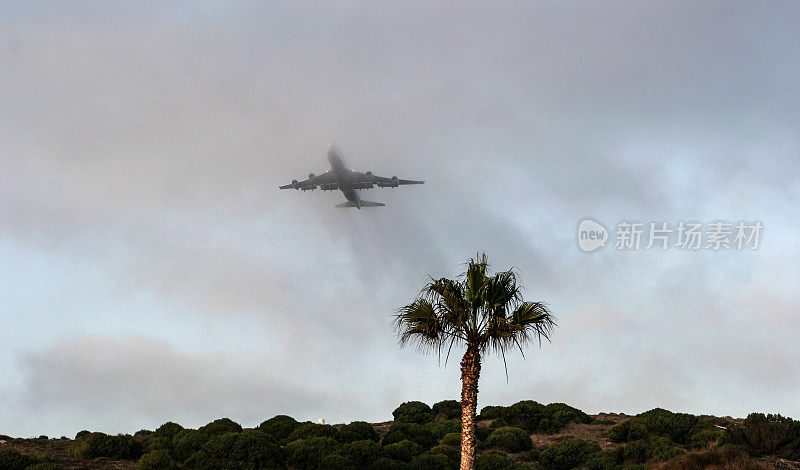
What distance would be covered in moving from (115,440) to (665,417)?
33310 mm

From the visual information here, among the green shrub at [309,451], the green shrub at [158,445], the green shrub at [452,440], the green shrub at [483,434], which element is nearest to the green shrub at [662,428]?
the green shrub at [483,434]

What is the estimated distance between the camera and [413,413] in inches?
2046

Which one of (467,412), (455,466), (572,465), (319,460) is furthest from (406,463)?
(467,412)

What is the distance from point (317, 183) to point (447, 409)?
28.1m

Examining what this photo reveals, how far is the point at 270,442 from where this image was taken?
29.3 metres

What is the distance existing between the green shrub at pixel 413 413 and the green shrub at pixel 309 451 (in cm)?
2068

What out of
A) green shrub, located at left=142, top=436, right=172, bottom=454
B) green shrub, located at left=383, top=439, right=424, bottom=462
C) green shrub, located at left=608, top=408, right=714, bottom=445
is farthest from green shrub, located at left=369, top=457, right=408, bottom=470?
green shrub, located at left=608, top=408, right=714, bottom=445

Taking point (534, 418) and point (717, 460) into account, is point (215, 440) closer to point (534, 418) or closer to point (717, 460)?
point (717, 460)

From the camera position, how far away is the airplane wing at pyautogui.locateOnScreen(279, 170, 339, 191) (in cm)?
6568

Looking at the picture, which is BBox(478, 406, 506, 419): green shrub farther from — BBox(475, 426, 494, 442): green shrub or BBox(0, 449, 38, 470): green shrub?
BBox(0, 449, 38, 470): green shrub

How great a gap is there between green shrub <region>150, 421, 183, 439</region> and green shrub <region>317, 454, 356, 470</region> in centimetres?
1300

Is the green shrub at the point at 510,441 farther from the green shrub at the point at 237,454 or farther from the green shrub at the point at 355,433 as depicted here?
the green shrub at the point at 237,454

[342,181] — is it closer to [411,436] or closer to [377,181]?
[377,181]

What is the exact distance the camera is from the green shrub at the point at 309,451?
96.3 ft
